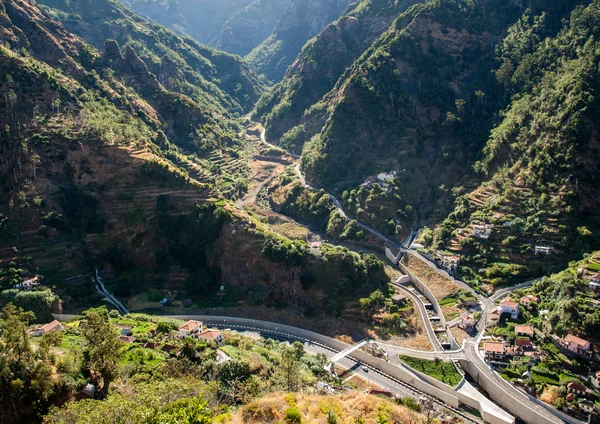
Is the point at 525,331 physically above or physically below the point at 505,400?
above

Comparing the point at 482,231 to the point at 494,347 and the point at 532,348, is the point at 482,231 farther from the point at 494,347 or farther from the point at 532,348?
the point at 494,347

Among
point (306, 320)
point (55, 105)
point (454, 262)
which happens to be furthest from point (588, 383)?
point (55, 105)

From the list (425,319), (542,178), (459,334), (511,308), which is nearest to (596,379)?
(511,308)

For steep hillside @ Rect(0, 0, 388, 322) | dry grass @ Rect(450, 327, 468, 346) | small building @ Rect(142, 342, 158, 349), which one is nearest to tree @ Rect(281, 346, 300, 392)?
small building @ Rect(142, 342, 158, 349)

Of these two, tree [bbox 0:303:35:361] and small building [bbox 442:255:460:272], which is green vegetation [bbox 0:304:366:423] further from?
small building [bbox 442:255:460:272]

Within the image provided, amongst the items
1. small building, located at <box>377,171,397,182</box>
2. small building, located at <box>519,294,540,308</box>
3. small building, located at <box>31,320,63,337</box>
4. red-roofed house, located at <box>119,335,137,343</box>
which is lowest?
small building, located at <box>31,320,63,337</box>

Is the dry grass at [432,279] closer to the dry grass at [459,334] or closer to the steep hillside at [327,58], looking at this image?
the dry grass at [459,334]
